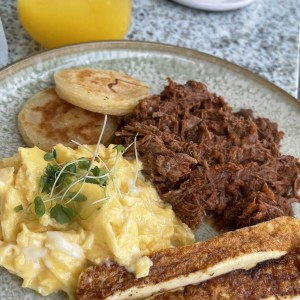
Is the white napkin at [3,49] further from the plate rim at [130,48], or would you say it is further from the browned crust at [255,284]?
the browned crust at [255,284]

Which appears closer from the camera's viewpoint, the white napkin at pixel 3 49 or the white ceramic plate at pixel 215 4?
the white napkin at pixel 3 49

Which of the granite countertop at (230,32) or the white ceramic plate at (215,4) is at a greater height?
the white ceramic plate at (215,4)

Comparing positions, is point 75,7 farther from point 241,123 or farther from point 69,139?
point 241,123

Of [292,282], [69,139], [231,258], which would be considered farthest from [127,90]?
[292,282]

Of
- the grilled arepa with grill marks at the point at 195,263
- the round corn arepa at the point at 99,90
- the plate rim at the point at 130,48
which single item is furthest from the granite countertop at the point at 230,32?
the grilled arepa with grill marks at the point at 195,263

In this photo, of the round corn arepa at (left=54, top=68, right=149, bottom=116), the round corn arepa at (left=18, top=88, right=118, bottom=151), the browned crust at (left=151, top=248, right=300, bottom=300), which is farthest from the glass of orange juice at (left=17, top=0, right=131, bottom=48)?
the browned crust at (left=151, top=248, right=300, bottom=300)

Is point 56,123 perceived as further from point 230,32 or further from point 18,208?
point 230,32

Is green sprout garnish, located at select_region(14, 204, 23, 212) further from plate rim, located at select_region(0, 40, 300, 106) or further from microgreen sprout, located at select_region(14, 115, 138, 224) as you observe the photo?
plate rim, located at select_region(0, 40, 300, 106)

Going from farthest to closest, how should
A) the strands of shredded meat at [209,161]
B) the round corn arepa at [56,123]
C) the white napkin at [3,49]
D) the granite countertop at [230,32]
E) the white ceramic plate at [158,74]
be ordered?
the granite countertop at [230,32] < the white napkin at [3,49] < the white ceramic plate at [158,74] < the round corn arepa at [56,123] < the strands of shredded meat at [209,161]
